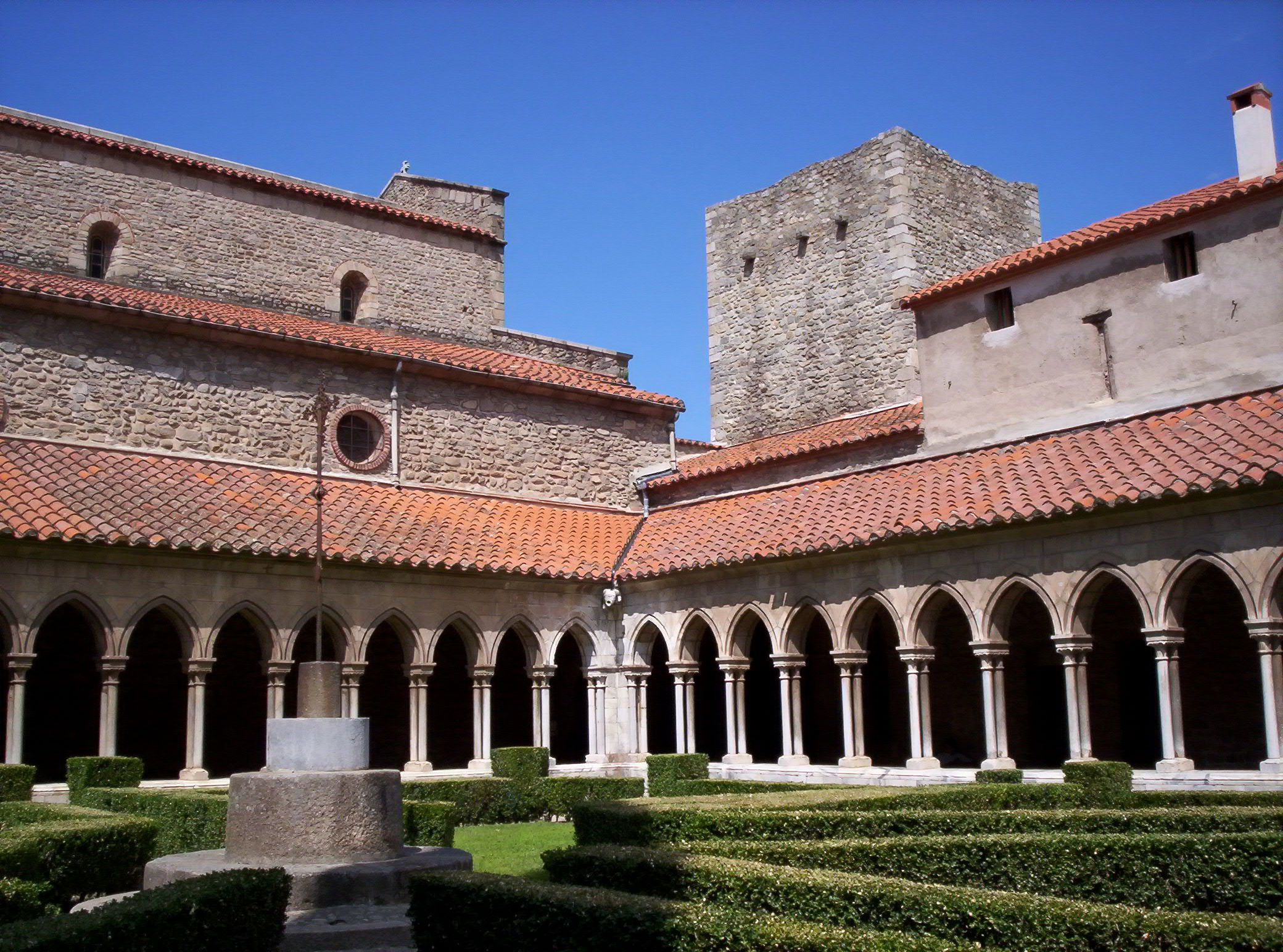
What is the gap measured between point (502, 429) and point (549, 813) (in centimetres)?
733

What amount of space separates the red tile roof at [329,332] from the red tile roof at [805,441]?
153cm

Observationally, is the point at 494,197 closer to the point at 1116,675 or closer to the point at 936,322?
the point at 936,322

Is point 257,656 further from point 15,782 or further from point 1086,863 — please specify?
point 1086,863

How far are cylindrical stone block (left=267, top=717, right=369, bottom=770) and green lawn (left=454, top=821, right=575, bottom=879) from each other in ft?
6.04

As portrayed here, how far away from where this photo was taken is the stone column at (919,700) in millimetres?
16094

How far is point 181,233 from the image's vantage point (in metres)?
21.9

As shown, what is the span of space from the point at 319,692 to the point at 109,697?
7.73 meters

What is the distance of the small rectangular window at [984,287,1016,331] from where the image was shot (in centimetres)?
1889

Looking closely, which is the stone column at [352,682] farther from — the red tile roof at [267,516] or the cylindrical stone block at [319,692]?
the cylindrical stone block at [319,692]

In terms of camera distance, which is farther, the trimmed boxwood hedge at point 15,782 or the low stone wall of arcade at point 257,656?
the low stone wall of arcade at point 257,656

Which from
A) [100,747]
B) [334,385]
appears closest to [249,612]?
[100,747]

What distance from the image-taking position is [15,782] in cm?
1358

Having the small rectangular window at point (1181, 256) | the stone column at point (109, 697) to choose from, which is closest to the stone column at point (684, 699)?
the stone column at point (109, 697)

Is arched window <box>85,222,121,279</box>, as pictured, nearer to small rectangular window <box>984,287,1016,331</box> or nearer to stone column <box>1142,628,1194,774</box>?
small rectangular window <box>984,287,1016,331</box>
